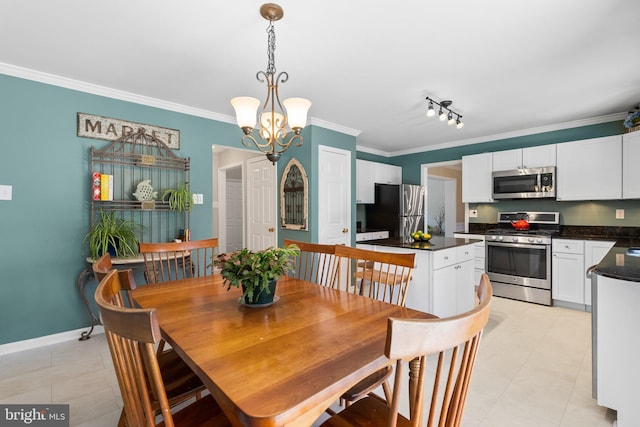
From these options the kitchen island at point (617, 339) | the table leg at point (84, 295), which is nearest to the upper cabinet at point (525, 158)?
the kitchen island at point (617, 339)

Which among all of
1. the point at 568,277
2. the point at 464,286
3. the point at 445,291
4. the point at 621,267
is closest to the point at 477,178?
the point at 568,277

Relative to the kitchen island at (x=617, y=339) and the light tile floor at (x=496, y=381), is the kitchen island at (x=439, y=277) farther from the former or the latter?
the kitchen island at (x=617, y=339)

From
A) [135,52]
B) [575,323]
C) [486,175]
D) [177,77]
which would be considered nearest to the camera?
[135,52]

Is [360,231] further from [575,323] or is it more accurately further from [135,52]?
[135,52]

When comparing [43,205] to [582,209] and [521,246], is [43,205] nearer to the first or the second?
[521,246]

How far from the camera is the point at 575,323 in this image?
10.9ft

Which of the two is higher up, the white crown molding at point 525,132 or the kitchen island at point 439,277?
the white crown molding at point 525,132

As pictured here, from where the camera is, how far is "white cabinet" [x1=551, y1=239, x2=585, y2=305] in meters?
3.70

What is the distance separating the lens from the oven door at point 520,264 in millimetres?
3959

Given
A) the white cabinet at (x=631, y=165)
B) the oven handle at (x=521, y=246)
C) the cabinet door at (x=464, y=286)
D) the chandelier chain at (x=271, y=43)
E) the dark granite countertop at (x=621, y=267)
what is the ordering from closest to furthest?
the dark granite countertop at (x=621, y=267) < the chandelier chain at (x=271, y=43) < the cabinet door at (x=464, y=286) < the white cabinet at (x=631, y=165) < the oven handle at (x=521, y=246)

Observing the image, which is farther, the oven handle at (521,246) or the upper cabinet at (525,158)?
the upper cabinet at (525,158)

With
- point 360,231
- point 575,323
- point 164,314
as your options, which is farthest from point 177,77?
point 575,323

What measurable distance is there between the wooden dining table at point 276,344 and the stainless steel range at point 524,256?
11.7 ft

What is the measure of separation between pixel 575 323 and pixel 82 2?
5.06m
